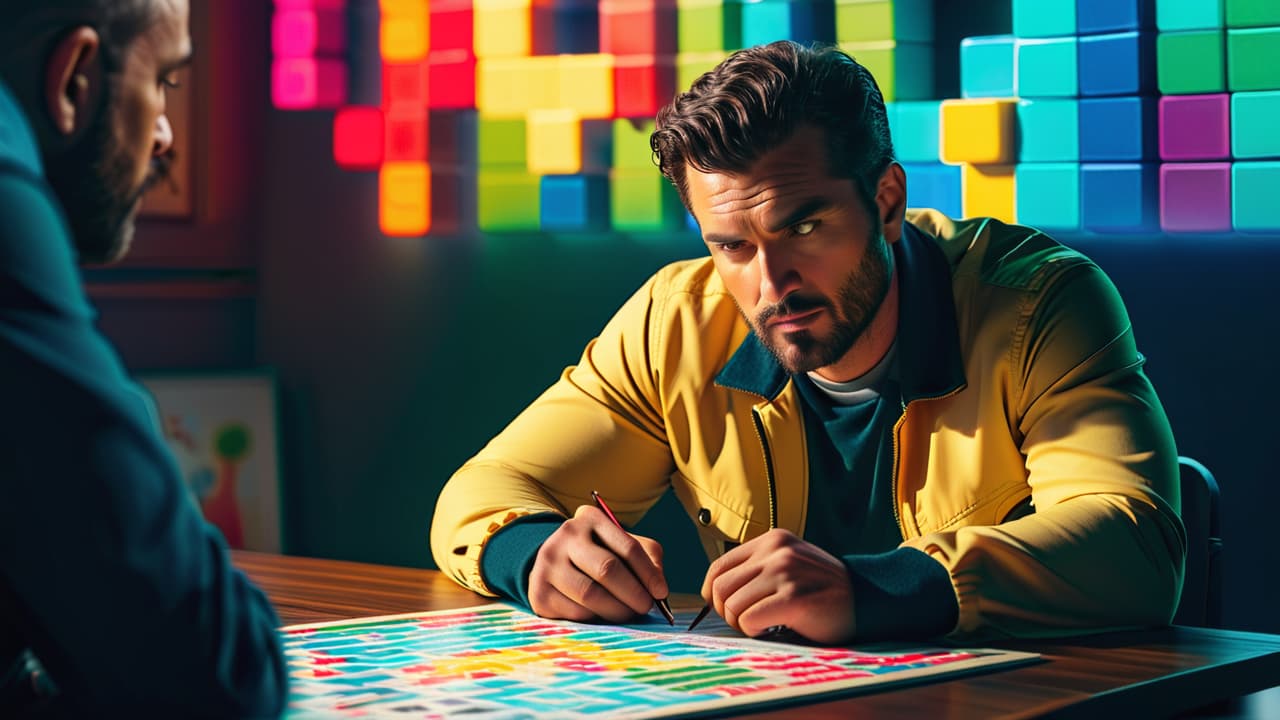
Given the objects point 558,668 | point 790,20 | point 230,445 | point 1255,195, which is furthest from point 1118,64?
point 230,445

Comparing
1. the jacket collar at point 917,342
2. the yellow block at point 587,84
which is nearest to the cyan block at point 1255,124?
the jacket collar at point 917,342

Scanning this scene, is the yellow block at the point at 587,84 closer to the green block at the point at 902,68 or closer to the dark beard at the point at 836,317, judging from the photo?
the green block at the point at 902,68

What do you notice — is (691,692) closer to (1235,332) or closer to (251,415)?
(1235,332)

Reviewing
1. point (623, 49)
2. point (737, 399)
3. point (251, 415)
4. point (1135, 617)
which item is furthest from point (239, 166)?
point (1135, 617)

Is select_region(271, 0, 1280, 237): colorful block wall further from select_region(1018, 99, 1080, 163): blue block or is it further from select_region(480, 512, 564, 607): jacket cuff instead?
select_region(480, 512, 564, 607): jacket cuff

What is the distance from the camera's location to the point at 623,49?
3.65 metres

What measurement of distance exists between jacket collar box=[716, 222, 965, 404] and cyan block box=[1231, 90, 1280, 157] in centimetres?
101

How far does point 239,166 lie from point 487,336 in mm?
903

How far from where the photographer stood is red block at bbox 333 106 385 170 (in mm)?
4047

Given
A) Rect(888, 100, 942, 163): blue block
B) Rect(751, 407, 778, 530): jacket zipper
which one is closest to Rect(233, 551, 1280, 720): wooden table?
Rect(751, 407, 778, 530): jacket zipper

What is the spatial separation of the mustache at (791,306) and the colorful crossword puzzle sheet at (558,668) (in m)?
0.45

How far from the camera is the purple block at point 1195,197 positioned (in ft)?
9.49

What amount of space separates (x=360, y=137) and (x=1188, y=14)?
2.06m

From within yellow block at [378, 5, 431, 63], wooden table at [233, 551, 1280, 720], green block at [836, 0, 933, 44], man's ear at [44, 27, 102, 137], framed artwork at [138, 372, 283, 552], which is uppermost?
yellow block at [378, 5, 431, 63]
